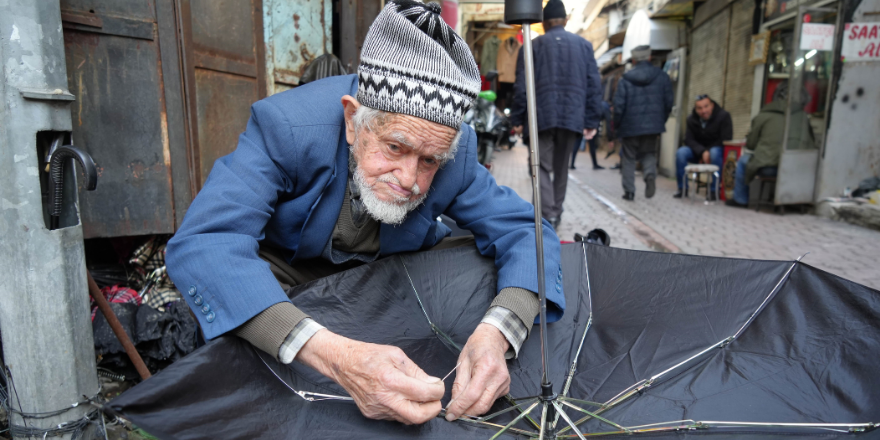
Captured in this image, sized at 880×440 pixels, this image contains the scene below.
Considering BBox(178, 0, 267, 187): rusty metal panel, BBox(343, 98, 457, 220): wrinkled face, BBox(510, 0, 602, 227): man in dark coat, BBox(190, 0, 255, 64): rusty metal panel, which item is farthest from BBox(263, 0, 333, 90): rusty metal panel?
BBox(343, 98, 457, 220): wrinkled face

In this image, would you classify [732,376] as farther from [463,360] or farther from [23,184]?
[23,184]

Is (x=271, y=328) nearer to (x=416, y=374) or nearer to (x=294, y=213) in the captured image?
(x=416, y=374)

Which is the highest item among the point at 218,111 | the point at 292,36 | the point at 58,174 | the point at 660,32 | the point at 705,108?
the point at 660,32

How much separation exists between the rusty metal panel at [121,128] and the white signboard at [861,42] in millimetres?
6937

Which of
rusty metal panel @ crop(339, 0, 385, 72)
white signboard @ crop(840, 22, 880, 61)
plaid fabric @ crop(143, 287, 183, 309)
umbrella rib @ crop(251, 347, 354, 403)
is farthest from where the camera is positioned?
white signboard @ crop(840, 22, 880, 61)

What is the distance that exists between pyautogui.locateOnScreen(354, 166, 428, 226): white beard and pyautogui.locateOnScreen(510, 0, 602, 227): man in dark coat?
3931 mm

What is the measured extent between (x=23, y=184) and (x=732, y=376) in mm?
2071

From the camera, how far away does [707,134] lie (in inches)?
341

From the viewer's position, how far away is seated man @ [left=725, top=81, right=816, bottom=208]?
22.8 ft

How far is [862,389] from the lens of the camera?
4.55 ft

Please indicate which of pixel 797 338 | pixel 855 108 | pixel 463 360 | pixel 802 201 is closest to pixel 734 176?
pixel 802 201

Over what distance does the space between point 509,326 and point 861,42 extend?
22.2ft

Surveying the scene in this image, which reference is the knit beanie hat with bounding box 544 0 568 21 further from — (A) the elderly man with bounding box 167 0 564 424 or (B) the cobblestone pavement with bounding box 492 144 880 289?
(A) the elderly man with bounding box 167 0 564 424

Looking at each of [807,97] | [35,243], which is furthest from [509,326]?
[807,97]
